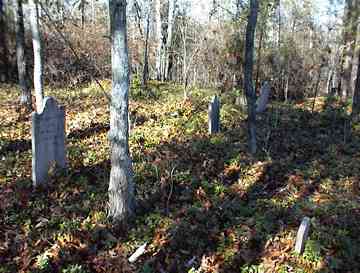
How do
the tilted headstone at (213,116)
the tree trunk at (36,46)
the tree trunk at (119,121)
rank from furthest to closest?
the tilted headstone at (213,116)
the tree trunk at (36,46)
the tree trunk at (119,121)

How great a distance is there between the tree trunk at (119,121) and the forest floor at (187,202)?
363 mm

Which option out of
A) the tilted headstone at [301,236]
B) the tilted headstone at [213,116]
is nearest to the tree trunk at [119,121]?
the tilted headstone at [301,236]

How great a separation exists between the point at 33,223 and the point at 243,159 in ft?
17.0

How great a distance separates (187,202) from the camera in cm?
684

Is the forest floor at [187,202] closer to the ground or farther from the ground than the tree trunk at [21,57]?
closer to the ground

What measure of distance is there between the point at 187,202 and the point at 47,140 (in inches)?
124

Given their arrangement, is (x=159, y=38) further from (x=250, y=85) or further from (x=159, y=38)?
(x=250, y=85)

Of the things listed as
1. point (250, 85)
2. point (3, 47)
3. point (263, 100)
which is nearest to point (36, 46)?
point (250, 85)

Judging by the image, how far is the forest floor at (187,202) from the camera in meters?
5.19

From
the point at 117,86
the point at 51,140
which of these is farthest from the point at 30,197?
the point at 117,86

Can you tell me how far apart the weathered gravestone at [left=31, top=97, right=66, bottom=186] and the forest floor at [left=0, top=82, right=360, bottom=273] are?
35cm

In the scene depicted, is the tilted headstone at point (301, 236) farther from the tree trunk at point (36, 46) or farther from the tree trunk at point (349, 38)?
the tree trunk at point (349, 38)

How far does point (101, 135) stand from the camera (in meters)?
10.1

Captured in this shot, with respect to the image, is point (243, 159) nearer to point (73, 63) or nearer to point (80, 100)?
point (80, 100)
